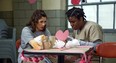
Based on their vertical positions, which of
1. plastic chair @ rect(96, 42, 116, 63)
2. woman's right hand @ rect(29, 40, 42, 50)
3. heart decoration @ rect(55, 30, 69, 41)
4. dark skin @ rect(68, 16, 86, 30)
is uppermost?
dark skin @ rect(68, 16, 86, 30)

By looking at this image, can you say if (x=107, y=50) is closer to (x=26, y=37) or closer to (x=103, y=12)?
(x=26, y=37)

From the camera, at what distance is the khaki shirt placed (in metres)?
2.74

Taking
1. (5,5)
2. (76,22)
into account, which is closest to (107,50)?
(76,22)

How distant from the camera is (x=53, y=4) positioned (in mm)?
4430

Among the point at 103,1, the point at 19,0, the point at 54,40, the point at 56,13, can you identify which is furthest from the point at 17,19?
the point at 54,40

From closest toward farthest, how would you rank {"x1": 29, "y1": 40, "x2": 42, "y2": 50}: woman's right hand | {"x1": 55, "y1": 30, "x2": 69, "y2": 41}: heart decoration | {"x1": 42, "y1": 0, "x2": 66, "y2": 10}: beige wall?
{"x1": 29, "y1": 40, "x2": 42, "y2": 50}: woman's right hand < {"x1": 55, "y1": 30, "x2": 69, "y2": 41}: heart decoration < {"x1": 42, "y1": 0, "x2": 66, "y2": 10}: beige wall

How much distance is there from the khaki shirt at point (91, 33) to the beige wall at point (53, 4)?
1588mm

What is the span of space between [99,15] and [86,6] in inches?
12.7

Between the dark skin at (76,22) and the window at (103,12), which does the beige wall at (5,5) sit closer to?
the window at (103,12)

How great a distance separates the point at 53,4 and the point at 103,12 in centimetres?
97

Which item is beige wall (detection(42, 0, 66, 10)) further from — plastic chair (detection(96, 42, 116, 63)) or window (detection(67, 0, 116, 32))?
plastic chair (detection(96, 42, 116, 63))

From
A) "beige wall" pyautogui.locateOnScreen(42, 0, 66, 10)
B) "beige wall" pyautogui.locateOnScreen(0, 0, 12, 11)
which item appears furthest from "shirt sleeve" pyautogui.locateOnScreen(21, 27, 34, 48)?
"beige wall" pyautogui.locateOnScreen(0, 0, 12, 11)

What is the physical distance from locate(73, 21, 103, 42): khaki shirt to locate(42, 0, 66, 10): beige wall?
159 cm

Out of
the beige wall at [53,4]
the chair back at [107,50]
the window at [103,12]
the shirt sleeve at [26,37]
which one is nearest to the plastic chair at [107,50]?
the chair back at [107,50]
